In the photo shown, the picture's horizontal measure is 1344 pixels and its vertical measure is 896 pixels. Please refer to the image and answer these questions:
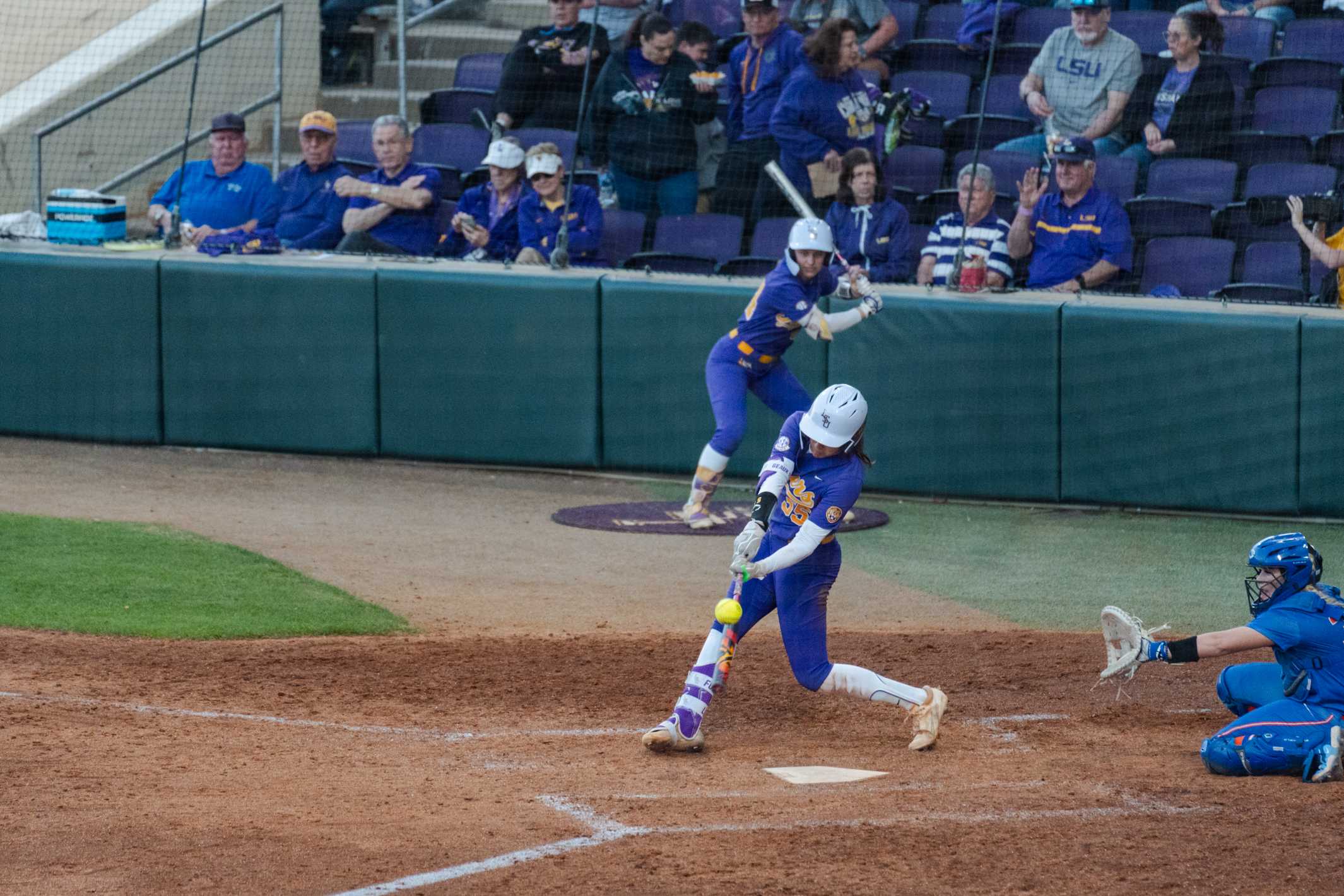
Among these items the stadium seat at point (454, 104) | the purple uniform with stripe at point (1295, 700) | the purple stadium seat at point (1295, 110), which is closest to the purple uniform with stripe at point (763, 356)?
the purple stadium seat at point (1295, 110)

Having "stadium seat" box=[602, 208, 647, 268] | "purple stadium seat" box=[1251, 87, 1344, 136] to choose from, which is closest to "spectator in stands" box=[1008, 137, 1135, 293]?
"purple stadium seat" box=[1251, 87, 1344, 136]

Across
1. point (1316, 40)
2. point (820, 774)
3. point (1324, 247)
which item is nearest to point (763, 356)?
point (1324, 247)

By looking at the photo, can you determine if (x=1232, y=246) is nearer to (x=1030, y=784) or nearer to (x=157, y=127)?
(x=1030, y=784)

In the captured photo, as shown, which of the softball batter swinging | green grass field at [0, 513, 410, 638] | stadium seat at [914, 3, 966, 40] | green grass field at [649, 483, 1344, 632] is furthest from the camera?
stadium seat at [914, 3, 966, 40]

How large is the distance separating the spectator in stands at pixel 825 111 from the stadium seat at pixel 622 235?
1.13 meters

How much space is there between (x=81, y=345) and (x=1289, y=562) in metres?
9.10

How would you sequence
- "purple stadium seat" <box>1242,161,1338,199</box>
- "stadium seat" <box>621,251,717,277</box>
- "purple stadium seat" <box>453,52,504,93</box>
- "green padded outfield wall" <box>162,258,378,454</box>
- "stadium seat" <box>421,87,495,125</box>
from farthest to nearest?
"purple stadium seat" <box>453,52,504,93</box>
"stadium seat" <box>421,87,495,125</box>
"green padded outfield wall" <box>162,258,378,454</box>
"stadium seat" <box>621,251,717,277</box>
"purple stadium seat" <box>1242,161,1338,199</box>

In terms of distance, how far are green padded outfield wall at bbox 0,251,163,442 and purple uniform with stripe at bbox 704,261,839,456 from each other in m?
4.39

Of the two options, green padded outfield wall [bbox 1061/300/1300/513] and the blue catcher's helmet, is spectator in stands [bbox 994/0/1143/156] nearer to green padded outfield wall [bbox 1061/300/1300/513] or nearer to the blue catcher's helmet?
green padded outfield wall [bbox 1061/300/1300/513]

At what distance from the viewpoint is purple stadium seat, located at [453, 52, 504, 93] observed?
14.5 meters

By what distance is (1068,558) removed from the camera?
32.7 feet

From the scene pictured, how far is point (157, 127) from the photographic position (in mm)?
14695

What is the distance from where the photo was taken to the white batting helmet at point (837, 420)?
21.4 ft

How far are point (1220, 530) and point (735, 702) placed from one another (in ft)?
14.8
